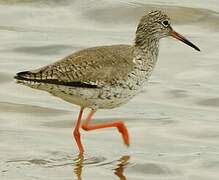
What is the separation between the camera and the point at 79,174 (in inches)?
366

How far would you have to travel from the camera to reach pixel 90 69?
31.9 feet

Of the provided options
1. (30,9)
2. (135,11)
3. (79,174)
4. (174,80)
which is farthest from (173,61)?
(79,174)

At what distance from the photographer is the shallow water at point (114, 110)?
958 centimetres

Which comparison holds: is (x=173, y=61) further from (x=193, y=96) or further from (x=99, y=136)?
(x=99, y=136)

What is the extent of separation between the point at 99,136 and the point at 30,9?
5489 mm

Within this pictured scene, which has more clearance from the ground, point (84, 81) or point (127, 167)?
point (84, 81)

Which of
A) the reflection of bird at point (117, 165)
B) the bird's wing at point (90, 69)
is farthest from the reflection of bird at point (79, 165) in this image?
the bird's wing at point (90, 69)

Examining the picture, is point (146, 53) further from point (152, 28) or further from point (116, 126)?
point (116, 126)

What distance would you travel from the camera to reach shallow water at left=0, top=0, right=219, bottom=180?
9.58 metres

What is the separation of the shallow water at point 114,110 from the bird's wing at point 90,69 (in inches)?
→ 31.7

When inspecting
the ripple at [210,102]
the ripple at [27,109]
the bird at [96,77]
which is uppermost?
the bird at [96,77]

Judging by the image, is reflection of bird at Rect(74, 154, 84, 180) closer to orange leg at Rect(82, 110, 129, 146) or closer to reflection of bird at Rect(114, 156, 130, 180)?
reflection of bird at Rect(114, 156, 130, 180)

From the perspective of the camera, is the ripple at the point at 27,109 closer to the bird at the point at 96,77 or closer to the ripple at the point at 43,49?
the bird at the point at 96,77

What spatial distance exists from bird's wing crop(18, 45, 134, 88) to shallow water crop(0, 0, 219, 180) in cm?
81
